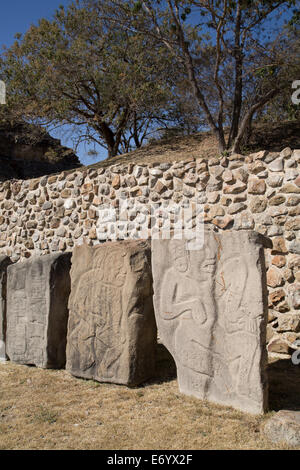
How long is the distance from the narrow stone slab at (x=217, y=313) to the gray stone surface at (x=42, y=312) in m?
1.35

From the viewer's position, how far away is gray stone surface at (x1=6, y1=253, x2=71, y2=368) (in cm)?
458

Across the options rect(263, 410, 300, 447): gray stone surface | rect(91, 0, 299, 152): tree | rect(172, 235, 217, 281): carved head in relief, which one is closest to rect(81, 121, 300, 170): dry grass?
rect(91, 0, 299, 152): tree

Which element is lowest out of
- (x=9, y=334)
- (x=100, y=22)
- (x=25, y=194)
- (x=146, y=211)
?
(x=9, y=334)

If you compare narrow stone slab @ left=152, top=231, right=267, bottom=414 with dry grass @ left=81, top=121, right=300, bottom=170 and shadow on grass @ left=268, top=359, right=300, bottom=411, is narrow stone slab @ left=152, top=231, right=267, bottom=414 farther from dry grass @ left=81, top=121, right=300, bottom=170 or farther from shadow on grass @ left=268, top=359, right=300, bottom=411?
dry grass @ left=81, top=121, right=300, bottom=170

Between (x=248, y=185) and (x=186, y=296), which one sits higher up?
(x=248, y=185)

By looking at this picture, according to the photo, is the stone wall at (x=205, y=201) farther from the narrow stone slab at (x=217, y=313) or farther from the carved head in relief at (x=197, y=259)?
the carved head in relief at (x=197, y=259)

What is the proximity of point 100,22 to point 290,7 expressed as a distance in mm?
5635

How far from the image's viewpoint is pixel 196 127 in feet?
41.9

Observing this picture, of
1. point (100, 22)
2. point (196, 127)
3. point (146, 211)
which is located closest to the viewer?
point (146, 211)

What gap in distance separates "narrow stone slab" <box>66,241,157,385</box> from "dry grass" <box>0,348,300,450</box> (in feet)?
0.56

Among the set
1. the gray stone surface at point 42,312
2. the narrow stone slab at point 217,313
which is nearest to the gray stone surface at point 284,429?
the narrow stone slab at point 217,313
